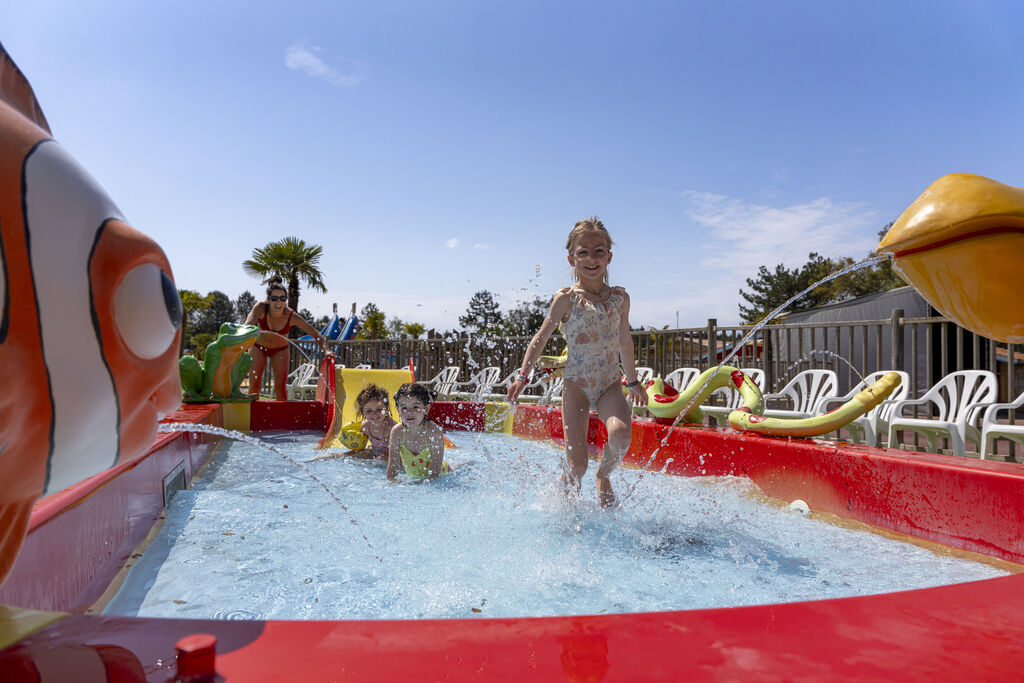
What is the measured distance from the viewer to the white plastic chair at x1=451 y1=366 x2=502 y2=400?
10759 mm

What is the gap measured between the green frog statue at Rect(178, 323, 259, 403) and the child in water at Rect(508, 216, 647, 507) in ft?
15.9

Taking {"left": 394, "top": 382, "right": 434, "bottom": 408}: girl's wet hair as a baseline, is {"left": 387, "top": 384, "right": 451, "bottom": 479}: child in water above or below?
below

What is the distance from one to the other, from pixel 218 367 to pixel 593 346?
5435mm

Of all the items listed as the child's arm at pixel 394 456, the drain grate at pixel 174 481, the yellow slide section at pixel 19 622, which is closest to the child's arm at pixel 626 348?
the child's arm at pixel 394 456

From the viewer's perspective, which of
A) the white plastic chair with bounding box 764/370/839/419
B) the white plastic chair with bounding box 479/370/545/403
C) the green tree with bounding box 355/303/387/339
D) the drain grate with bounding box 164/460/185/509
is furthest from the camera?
the green tree with bounding box 355/303/387/339

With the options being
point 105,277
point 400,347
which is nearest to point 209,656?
point 105,277

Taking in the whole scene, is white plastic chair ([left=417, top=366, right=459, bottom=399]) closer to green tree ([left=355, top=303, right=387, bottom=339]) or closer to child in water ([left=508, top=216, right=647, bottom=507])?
child in water ([left=508, top=216, right=647, bottom=507])

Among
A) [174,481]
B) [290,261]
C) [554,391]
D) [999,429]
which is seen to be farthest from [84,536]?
[290,261]

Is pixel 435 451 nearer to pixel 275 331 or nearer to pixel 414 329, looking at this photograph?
pixel 275 331

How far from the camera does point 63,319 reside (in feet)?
2.43

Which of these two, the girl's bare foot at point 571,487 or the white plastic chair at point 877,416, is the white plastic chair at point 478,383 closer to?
the white plastic chair at point 877,416

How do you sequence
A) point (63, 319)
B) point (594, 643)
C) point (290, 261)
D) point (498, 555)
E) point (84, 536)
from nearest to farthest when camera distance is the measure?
point (63, 319)
point (594, 643)
point (84, 536)
point (498, 555)
point (290, 261)

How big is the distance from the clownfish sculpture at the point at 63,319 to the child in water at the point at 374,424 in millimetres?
4839

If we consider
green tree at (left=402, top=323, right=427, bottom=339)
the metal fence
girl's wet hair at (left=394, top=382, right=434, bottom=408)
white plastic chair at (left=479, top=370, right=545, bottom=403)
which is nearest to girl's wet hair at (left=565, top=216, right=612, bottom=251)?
the metal fence
